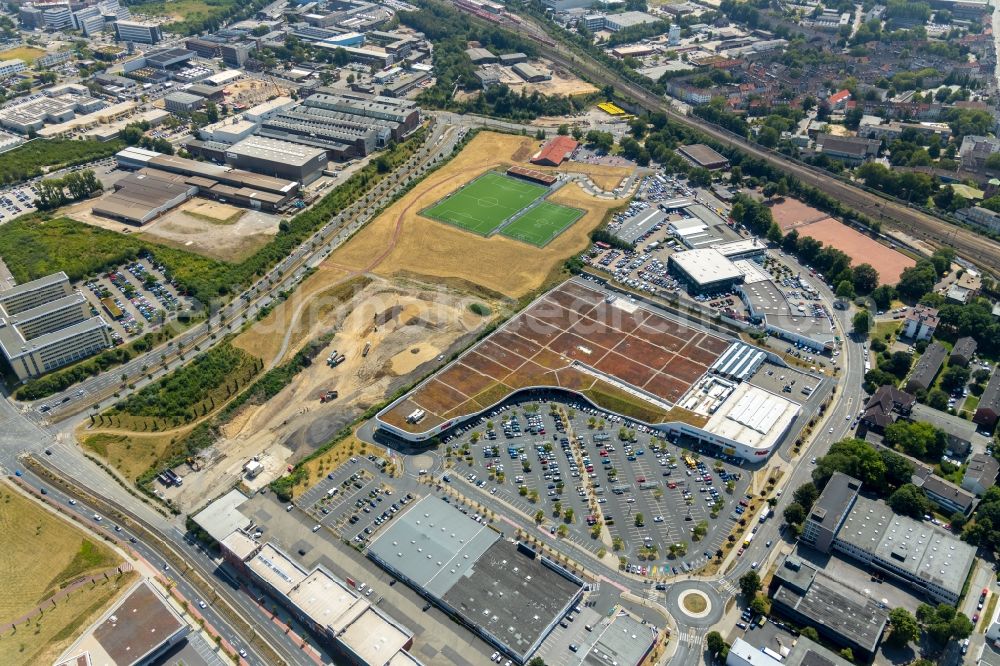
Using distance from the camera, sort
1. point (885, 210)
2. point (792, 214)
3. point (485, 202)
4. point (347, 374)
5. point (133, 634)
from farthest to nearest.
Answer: point (485, 202), point (885, 210), point (792, 214), point (347, 374), point (133, 634)

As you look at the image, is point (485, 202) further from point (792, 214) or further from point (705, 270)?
point (792, 214)

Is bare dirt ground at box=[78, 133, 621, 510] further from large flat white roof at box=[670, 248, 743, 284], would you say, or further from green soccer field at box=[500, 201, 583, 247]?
large flat white roof at box=[670, 248, 743, 284]

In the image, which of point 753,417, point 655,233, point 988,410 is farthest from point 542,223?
point 988,410

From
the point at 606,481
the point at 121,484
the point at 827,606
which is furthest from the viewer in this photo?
the point at 121,484

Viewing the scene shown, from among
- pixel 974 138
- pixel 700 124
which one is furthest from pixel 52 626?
pixel 974 138

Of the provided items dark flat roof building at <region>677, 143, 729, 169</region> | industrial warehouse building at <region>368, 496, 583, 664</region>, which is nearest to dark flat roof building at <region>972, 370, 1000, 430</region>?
industrial warehouse building at <region>368, 496, 583, 664</region>

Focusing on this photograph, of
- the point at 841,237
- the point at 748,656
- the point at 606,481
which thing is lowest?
the point at 606,481

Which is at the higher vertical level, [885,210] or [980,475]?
[885,210]
